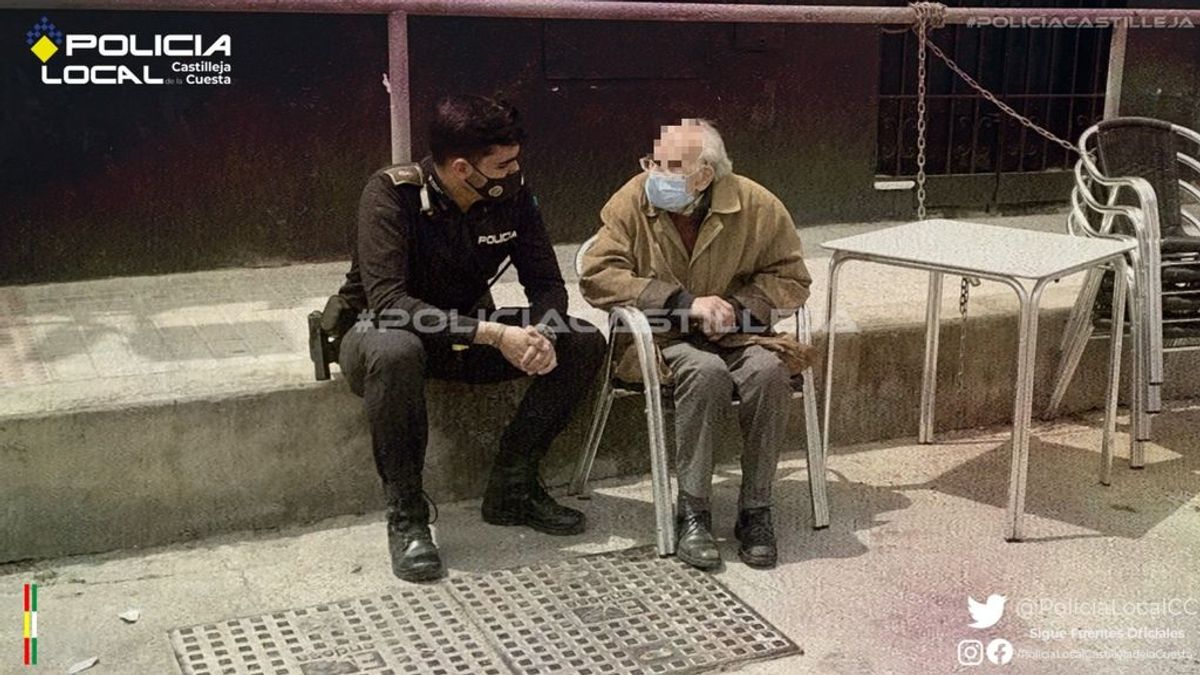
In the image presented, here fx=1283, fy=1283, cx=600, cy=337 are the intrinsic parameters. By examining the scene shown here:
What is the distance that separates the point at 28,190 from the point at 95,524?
2541 millimetres

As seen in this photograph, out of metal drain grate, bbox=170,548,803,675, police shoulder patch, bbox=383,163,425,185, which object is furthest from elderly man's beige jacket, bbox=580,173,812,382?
metal drain grate, bbox=170,548,803,675

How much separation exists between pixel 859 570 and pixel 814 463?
424 mm

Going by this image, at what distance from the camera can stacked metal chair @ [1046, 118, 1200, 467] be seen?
4586mm

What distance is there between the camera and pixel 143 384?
3992mm

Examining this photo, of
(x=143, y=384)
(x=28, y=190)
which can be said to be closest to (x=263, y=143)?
(x=28, y=190)

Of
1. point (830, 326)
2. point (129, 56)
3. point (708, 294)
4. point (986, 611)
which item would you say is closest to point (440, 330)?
point (708, 294)

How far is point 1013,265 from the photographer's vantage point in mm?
3994

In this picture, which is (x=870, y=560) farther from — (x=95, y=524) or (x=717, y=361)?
(x=95, y=524)

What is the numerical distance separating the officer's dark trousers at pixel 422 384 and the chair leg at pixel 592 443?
0.26 ft

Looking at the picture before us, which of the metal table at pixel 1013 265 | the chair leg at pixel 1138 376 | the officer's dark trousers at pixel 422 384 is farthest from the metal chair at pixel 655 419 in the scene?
the chair leg at pixel 1138 376

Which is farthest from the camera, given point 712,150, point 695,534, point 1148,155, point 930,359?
point 1148,155

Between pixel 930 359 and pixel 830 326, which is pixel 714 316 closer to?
pixel 830 326

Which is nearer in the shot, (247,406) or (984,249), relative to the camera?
(247,406)

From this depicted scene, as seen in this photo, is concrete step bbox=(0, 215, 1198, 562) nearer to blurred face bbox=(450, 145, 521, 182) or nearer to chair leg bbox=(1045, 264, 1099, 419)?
chair leg bbox=(1045, 264, 1099, 419)
